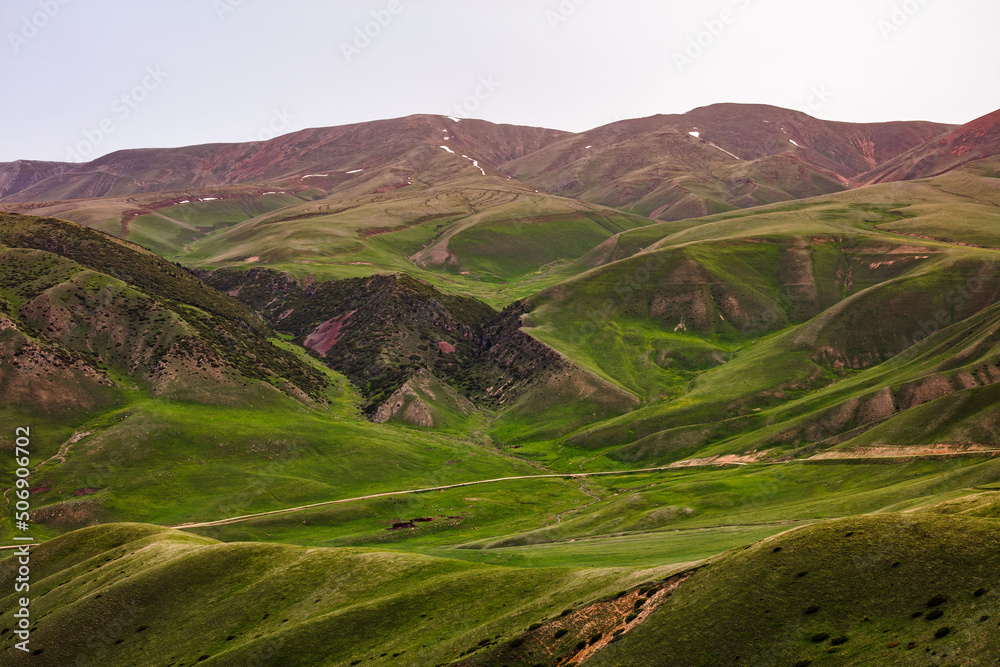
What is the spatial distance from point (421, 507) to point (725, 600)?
9046 cm

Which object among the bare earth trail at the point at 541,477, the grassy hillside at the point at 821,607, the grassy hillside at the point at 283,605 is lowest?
the bare earth trail at the point at 541,477

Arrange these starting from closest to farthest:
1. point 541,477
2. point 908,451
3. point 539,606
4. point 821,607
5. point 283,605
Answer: point 821,607
point 539,606
point 283,605
point 908,451
point 541,477

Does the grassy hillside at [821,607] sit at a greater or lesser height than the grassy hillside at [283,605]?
greater

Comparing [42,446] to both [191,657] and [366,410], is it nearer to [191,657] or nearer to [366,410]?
[366,410]

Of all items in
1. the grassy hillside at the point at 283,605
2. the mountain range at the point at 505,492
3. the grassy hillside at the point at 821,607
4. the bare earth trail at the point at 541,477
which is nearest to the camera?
the grassy hillside at the point at 821,607

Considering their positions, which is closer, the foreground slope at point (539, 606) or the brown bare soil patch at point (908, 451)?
the foreground slope at point (539, 606)

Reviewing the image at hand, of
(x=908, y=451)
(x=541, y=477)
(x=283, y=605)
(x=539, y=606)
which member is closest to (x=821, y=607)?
(x=539, y=606)

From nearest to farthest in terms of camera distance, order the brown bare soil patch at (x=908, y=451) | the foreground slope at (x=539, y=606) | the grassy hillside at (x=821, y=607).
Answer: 1. the grassy hillside at (x=821, y=607)
2. the foreground slope at (x=539, y=606)
3. the brown bare soil patch at (x=908, y=451)

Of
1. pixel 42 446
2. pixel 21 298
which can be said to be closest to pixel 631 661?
pixel 42 446

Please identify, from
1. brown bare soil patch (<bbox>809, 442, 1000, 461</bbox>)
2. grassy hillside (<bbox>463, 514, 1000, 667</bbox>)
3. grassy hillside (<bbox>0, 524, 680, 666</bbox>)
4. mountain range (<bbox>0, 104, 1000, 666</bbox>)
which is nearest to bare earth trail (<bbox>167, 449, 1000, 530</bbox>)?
brown bare soil patch (<bbox>809, 442, 1000, 461</bbox>)

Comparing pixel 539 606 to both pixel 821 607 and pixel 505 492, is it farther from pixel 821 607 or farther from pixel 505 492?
pixel 505 492

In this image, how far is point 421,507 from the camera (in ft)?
410

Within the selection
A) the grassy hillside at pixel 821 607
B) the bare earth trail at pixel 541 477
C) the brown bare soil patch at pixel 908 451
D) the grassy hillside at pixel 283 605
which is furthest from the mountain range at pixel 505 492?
the bare earth trail at pixel 541 477

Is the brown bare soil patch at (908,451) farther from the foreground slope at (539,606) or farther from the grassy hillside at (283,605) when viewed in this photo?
the grassy hillside at (283,605)
